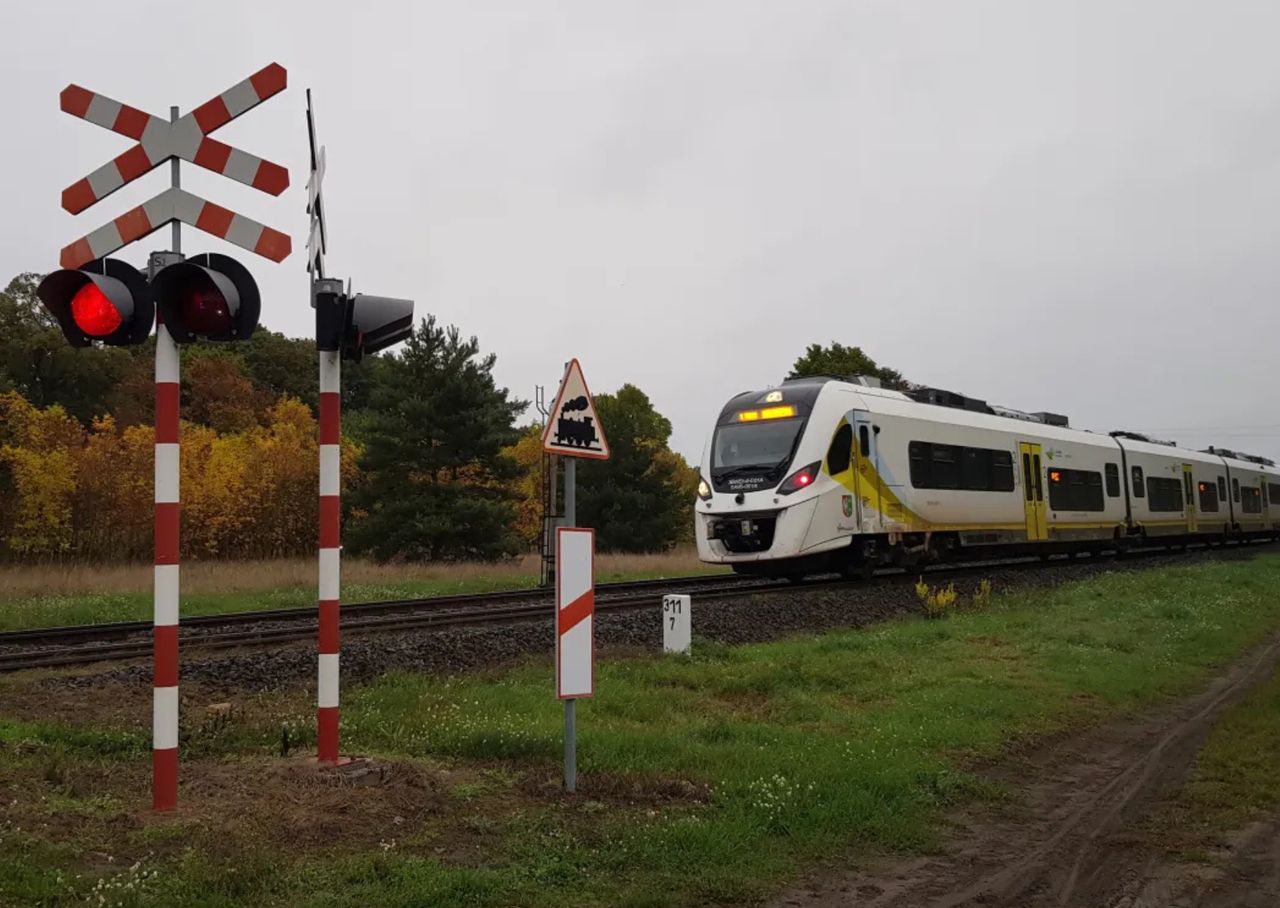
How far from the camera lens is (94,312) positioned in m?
5.07

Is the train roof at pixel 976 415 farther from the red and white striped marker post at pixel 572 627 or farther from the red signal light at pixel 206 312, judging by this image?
the red signal light at pixel 206 312

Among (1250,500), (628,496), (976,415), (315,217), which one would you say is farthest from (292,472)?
(315,217)

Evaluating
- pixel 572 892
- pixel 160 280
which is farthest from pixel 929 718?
pixel 160 280

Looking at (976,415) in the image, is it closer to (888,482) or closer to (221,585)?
(888,482)

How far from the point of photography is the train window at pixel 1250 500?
A: 39.4 meters

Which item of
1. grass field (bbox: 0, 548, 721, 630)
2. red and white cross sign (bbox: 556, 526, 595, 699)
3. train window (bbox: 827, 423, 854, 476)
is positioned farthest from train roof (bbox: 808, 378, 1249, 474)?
red and white cross sign (bbox: 556, 526, 595, 699)

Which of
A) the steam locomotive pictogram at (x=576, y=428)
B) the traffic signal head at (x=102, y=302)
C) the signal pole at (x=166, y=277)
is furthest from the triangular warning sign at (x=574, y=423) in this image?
the traffic signal head at (x=102, y=302)

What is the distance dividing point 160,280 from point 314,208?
3.80ft

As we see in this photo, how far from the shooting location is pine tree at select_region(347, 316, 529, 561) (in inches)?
1465

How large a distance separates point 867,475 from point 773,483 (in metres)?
2.00

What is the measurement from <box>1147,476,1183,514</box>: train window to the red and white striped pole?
2930 centimetres

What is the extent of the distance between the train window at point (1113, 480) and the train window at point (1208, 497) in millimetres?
8677

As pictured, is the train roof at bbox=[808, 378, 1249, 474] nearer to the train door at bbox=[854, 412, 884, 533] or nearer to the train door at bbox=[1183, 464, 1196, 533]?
the train door at bbox=[854, 412, 884, 533]

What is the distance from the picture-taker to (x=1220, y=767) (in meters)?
6.81
